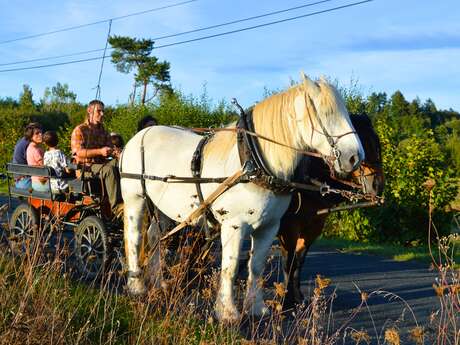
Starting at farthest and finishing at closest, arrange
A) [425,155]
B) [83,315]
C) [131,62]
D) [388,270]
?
1. [131,62]
2. [425,155]
3. [388,270]
4. [83,315]

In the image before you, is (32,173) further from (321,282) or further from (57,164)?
(321,282)

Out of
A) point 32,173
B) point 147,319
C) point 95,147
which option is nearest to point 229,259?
point 147,319

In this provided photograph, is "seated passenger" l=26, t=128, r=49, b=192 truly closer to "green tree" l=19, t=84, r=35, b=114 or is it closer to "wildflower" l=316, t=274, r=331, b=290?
"wildflower" l=316, t=274, r=331, b=290

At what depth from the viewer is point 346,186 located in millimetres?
6469

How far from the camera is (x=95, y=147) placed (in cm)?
778


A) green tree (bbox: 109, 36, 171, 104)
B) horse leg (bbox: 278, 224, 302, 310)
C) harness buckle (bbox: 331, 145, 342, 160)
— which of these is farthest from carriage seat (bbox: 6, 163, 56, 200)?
green tree (bbox: 109, 36, 171, 104)

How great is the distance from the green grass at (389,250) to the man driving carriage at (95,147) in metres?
4.63

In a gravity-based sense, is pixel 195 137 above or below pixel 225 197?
above

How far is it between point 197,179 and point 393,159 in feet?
24.3

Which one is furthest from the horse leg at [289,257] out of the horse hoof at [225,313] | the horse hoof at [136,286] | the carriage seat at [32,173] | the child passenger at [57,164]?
the carriage seat at [32,173]

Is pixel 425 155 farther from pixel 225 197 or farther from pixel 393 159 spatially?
pixel 225 197

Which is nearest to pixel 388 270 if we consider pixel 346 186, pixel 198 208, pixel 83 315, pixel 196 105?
pixel 346 186

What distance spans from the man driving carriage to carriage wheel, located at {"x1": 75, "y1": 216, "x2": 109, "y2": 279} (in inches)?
10.4

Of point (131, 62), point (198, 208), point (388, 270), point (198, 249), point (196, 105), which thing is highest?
point (131, 62)
